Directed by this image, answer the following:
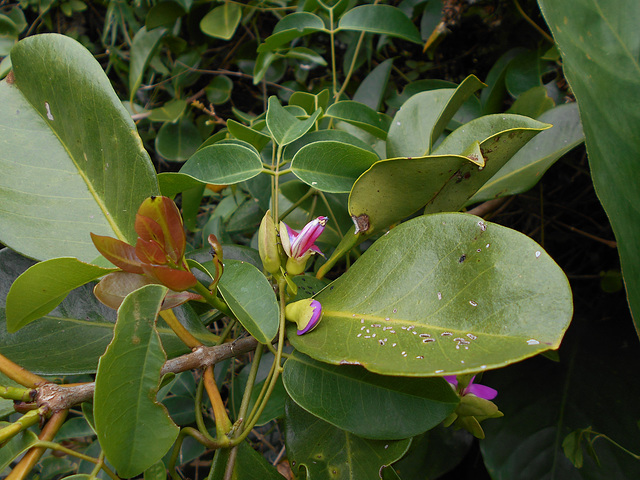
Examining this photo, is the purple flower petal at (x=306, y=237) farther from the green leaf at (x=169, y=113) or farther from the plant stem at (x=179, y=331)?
the green leaf at (x=169, y=113)

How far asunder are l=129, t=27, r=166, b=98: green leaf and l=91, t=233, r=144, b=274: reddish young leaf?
882 millimetres

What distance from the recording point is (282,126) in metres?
0.56

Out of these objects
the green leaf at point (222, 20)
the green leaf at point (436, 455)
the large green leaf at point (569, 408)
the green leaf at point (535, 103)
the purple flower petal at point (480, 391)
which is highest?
the green leaf at point (222, 20)

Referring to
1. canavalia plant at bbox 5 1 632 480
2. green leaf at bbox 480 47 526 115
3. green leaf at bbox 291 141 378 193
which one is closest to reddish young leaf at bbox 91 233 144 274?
canavalia plant at bbox 5 1 632 480

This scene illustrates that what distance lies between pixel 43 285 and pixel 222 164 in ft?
0.80

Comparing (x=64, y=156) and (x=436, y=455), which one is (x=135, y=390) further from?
(x=436, y=455)

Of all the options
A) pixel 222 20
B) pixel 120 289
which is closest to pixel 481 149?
pixel 120 289

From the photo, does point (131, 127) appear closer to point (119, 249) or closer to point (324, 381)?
point (119, 249)

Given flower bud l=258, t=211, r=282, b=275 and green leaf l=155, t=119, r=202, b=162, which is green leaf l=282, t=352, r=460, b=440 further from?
green leaf l=155, t=119, r=202, b=162

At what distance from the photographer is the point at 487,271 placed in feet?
1.12

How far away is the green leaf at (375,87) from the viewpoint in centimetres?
86

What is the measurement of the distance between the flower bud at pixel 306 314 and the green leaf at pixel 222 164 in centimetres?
19

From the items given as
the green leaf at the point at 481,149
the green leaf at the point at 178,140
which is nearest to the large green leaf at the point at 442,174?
the green leaf at the point at 481,149

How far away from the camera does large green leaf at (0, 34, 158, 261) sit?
45cm
